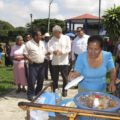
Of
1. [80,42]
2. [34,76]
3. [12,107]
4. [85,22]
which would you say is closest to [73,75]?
[12,107]

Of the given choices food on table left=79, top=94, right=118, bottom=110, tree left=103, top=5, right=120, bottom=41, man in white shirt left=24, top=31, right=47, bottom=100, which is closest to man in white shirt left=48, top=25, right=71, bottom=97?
man in white shirt left=24, top=31, right=47, bottom=100

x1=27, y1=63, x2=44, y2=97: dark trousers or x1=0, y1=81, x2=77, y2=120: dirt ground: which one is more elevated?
x1=27, y1=63, x2=44, y2=97: dark trousers

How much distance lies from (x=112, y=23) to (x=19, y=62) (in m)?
9.31

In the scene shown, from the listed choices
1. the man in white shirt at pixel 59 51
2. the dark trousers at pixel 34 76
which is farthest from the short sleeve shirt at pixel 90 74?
the man in white shirt at pixel 59 51

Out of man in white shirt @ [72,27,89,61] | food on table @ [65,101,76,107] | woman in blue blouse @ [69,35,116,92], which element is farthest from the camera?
man in white shirt @ [72,27,89,61]

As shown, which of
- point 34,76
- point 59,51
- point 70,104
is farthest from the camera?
point 59,51

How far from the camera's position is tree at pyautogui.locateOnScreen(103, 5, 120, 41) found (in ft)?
59.4

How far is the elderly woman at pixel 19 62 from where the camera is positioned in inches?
385

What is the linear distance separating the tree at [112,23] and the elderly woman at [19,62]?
29.1ft

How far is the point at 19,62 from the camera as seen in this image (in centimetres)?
991

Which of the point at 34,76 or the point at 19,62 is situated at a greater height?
the point at 19,62

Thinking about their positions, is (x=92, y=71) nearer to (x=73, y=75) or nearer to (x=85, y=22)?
(x=73, y=75)

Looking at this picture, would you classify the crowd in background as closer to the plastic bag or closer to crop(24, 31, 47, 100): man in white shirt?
crop(24, 31, 47, 100): man in white shirt

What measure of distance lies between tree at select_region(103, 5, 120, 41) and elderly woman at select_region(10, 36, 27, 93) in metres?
8.87
